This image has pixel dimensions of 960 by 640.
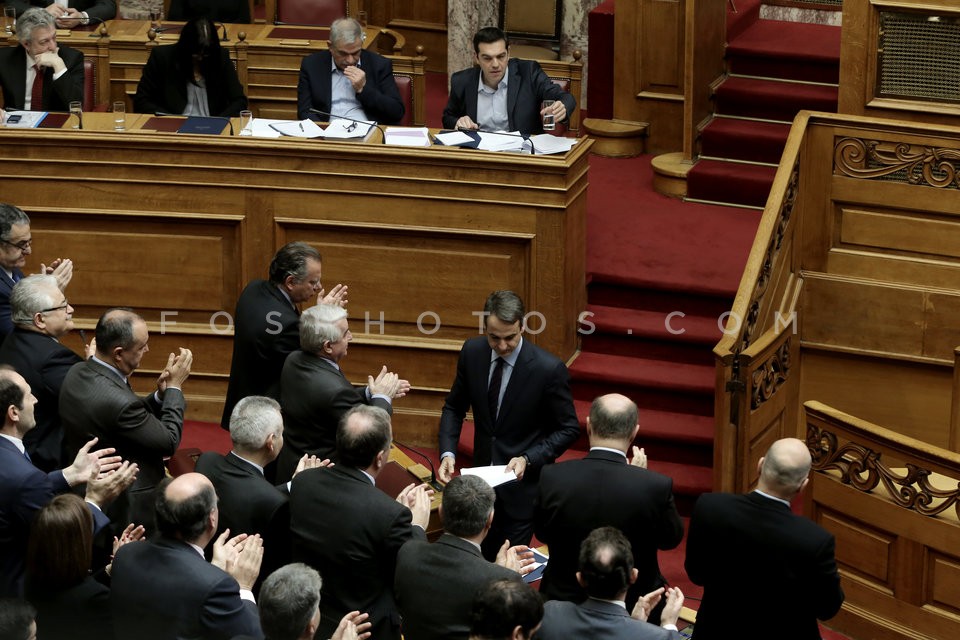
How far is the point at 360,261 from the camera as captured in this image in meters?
7.26

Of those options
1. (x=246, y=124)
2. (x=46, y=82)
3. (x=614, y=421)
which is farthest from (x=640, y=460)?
(x=46, y=82)

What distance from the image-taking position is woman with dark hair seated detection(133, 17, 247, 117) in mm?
8031

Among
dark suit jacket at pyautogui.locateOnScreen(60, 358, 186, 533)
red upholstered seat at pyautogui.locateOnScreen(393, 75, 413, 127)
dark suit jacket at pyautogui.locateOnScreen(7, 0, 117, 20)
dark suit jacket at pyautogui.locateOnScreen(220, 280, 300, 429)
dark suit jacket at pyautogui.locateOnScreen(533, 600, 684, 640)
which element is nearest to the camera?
dark suit jacket at pyautogui.locateOnScreen(533, 600, 684, 640)

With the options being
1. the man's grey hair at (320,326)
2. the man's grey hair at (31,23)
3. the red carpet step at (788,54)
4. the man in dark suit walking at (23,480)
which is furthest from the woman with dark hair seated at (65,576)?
the red carpet step at (788,54)

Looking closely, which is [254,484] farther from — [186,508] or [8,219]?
[8,219]

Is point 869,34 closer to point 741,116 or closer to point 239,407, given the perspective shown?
point 741,116

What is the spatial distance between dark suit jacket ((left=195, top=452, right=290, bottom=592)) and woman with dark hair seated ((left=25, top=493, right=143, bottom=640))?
1.79ft

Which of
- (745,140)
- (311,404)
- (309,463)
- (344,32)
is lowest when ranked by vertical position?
(309,463)

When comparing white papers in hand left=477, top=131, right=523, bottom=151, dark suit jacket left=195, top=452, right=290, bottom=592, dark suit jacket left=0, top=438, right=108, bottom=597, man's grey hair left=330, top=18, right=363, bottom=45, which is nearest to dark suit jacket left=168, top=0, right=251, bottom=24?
man's grey hair left=330, top=18, right=363, bottom=45

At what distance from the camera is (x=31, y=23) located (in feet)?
26.7

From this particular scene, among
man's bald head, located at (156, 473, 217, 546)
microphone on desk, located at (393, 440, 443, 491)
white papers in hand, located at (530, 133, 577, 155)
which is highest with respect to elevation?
white papers in hand, located at (530, 133, 577, 155)

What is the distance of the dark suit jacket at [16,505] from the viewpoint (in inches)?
185

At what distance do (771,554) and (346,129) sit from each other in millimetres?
3615

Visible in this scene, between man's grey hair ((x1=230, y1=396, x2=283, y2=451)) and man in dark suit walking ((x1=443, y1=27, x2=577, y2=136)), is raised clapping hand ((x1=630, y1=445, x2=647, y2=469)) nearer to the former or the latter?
man's grey hair ((x1=230, y1=396, x2=283, y2=451))
